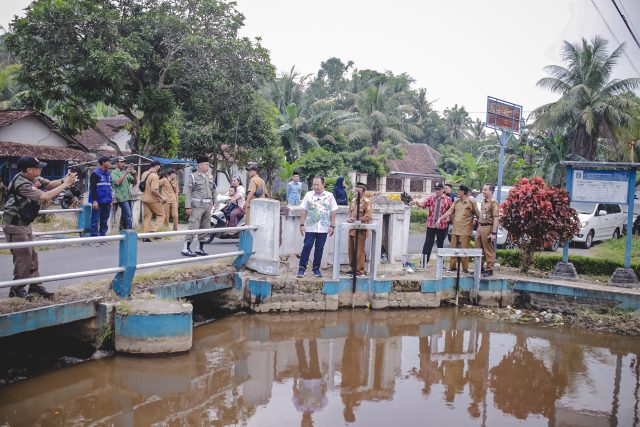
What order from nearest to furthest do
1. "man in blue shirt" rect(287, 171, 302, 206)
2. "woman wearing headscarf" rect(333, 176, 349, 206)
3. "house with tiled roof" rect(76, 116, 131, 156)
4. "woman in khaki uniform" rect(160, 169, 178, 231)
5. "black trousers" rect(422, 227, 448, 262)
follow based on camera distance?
"woman wearing headscarf" rect(333, 176, 349, 206), "black trousers" rect(422, 227, 448, 262), "woman in khaki uniform" rect(160, 169, 178, 231), "man in blue shirt" rect(287, 171, 302, 206), "house with tiled roof" rect(76, 116, 131, 156)

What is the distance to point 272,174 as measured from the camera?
30.2 m

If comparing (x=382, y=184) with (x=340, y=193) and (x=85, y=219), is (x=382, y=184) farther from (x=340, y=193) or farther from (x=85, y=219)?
(x=85, y=219)

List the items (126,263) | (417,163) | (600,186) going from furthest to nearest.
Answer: (417,163) < (600,186) < (126,263)

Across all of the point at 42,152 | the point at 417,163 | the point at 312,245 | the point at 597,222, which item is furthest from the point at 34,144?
the point at 417,163

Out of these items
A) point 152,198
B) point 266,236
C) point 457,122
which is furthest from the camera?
point 457,122

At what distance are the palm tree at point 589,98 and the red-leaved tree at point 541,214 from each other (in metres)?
17.4

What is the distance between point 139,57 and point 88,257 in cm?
1092

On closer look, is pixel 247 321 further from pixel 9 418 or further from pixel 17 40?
pixel 17 40

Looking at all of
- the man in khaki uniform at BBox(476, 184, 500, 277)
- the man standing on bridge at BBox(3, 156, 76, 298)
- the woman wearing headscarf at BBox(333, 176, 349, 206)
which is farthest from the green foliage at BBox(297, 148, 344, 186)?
the man standing on bridge at BBox(3, 156, 76, 298)

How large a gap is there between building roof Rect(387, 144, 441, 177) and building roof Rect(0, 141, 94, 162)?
18881 mm

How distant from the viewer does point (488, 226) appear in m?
10.8

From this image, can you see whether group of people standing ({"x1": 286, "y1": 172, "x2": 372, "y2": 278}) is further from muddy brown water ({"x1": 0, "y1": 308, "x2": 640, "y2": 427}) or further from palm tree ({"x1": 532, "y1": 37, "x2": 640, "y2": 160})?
palm tree ({"x1": 532, "y1": 37, "x2": 640, "y2": 160})

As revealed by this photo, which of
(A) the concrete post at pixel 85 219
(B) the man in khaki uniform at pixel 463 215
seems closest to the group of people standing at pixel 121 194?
(A) the concrete post at pixel 85 219

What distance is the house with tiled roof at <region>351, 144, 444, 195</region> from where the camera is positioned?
37062 millimetres
